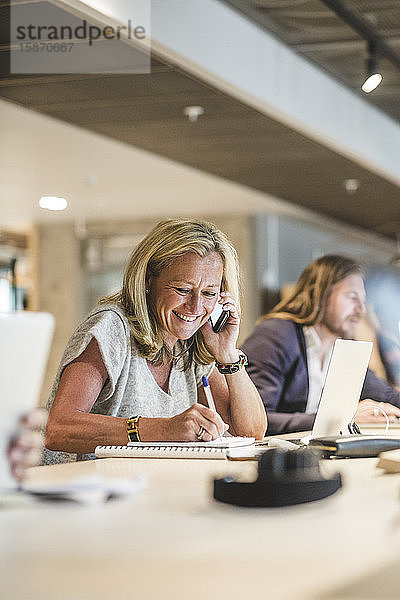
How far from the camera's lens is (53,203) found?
28.2ft

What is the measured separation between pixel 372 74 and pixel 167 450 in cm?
322

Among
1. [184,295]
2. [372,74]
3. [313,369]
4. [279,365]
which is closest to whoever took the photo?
[184,295]

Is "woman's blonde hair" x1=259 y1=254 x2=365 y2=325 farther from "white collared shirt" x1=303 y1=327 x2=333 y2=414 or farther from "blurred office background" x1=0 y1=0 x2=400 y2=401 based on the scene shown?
"blurred office background" x1=0 y1=0 x2=400 y2=401

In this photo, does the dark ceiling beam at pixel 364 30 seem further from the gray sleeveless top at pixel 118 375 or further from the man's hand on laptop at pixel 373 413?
the gray sleeveless top at pixel 118 375

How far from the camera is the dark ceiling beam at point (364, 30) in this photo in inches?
178

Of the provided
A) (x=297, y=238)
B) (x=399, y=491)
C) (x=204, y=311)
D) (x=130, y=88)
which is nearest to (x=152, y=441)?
(x=204, y=311)

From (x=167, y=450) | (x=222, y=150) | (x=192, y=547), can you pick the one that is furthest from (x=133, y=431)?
(x=222, y=150)

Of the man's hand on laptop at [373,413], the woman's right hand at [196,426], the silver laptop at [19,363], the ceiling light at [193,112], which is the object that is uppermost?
the ceiling light at [193,112]

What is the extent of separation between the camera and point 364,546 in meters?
1.12

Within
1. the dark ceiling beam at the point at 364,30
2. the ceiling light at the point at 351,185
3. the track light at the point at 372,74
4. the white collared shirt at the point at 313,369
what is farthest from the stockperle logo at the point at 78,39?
the ceiling light at the point at 351,185

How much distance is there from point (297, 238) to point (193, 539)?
8380mm

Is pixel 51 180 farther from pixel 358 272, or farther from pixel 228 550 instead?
pixel 228 550

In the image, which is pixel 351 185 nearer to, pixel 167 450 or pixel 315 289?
pixel 315 289

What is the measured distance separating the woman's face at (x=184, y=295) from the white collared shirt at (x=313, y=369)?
1044 millimetres
